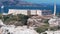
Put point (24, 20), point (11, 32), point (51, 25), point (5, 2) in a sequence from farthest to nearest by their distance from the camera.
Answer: point (5, 2), point (24, 20), point (51, 25), point (11, 32)

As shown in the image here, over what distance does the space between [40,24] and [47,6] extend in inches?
500

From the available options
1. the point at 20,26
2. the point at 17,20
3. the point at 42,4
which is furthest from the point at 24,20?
the point at 42,4

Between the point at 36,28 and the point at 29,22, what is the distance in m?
1.84

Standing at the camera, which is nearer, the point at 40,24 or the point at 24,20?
the point at 40,24

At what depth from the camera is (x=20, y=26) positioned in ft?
55.5

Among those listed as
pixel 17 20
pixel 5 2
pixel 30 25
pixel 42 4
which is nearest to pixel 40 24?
pixel 30 25

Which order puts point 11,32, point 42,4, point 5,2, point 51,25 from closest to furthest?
point 11,32
point 51,25
point 42,4
point 5,2

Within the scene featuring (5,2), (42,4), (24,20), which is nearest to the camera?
(24,20)

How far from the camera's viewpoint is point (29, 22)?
58.6 ft

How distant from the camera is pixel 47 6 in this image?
29812 millimetres

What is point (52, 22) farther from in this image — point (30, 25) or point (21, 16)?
point (21, 16)

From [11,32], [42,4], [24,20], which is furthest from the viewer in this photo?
[42,4]

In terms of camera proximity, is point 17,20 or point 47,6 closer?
point 17,20

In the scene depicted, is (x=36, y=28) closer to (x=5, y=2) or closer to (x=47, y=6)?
(x=47, y=6)
